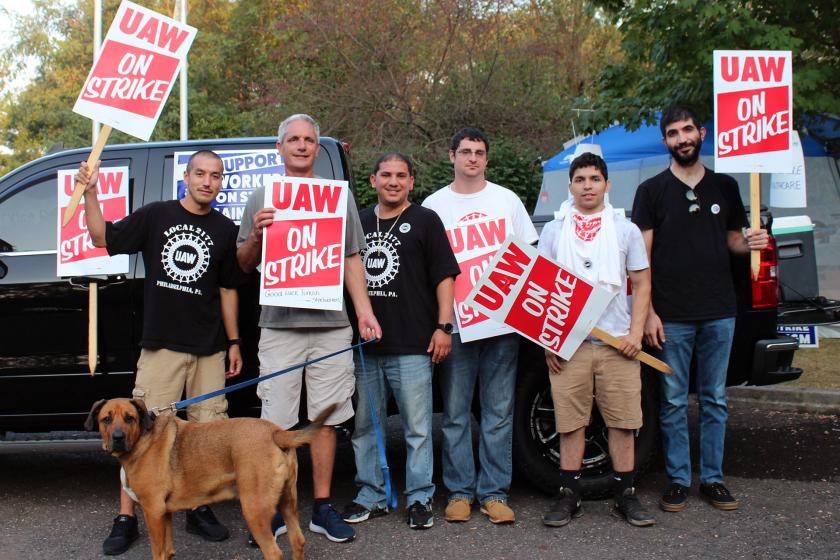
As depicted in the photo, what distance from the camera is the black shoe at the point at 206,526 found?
14.3 feet

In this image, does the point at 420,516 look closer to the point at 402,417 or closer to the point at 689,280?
the point at 402,417

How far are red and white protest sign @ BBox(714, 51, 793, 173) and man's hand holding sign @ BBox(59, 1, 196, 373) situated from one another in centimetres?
283

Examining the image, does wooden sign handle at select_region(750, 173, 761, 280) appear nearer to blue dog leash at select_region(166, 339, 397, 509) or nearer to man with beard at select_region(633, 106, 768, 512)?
man with beard at select_region(633, 106, 768, 512)

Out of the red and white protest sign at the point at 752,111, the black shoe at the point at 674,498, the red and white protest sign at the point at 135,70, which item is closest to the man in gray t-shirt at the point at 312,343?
the red and white protest sign at the point at 135,70

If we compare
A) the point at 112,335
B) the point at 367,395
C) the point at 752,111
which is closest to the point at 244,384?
the point at 367,395

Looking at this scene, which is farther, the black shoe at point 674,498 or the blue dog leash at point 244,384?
the black shoe at point 674,498

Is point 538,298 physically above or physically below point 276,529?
above

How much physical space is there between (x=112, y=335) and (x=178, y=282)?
75cm

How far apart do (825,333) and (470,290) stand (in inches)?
257

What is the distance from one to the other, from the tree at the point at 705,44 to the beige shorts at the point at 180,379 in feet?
18.3

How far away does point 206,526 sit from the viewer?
4.39m

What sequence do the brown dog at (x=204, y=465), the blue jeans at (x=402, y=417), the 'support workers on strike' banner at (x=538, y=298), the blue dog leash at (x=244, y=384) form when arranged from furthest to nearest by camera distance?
the blue jeans at (x=402, y=417), the 'support workers on strike' banner at (x=538, y=298), the blue dog leash at (x=244, y=384), the brown dog at (x=204, y=465)

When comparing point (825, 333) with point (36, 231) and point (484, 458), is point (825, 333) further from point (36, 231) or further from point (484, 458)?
point (36, 231)

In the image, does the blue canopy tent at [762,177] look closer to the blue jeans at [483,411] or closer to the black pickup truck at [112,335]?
the black pickup truck at [112,335]
